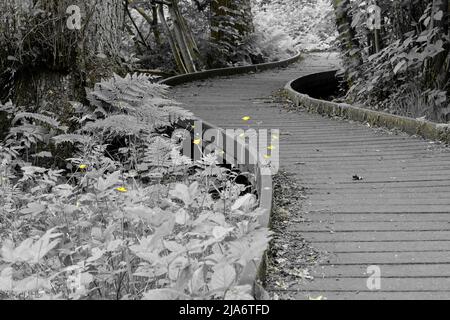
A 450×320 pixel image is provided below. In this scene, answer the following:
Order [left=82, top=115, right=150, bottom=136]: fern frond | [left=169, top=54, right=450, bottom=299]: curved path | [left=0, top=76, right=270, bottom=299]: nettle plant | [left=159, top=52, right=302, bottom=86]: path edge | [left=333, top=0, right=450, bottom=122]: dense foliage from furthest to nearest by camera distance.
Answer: [left=159, top=52, right=302, bottom=86]: path edge, [left=333, top=0, right=450, bottom=122]: dense foliage, [left=82, top=115, right=150, bottom=136]: fern frond, [left=169, top=54, right=450, bottom=299]: curved path, [left=0, top=76, right=270, bottom=299]: nettle plant

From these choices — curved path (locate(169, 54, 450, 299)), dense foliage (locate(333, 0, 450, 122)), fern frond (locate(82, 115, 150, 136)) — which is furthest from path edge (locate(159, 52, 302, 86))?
fern frond (locate(82, 115, 150, 136))

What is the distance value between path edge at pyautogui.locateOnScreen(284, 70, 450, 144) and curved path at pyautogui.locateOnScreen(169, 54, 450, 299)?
6.8 inches

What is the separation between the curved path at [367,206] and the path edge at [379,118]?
0.17 m

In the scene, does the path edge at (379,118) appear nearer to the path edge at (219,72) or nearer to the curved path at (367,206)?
the curved path at (367,206)

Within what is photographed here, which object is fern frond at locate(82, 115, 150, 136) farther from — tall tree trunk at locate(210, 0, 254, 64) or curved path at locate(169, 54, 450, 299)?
tall tree trunk at locate(210, 0, 254, 64)

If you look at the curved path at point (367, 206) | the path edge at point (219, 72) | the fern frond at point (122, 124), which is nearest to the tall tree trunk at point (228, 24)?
the path edge at point (219, 72)

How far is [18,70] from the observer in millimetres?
7328

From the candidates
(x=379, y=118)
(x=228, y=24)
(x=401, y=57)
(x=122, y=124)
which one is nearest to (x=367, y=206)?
(x=122, y=124)

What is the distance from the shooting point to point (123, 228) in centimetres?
370

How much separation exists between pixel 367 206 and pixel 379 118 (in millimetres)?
3540

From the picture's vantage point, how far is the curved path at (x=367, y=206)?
12.0 ft

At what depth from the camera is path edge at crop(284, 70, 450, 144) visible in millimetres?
7133

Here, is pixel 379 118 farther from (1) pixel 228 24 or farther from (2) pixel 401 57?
(1) pixel 228 24
